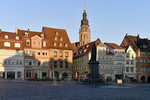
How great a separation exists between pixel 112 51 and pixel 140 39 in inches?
598

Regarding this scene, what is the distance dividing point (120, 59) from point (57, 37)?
22.5m

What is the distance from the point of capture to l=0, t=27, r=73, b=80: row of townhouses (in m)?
61.0

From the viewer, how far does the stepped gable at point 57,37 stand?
6875 cm

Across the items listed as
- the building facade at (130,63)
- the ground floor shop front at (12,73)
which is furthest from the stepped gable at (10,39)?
the building facade at (130,63)

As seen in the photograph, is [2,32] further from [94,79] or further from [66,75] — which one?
[94,79]

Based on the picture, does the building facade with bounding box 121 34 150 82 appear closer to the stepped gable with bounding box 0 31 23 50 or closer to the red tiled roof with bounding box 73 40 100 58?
the red tiled roof with bounding box 73 40 100 58

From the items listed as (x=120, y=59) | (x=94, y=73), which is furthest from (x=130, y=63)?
(x=94, y=73)

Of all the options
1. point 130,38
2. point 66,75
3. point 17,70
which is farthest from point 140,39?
point 17,70

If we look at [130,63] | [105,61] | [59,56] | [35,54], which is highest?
[35,54]

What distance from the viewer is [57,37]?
232 feet

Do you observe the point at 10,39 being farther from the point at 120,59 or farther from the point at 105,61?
the point at 120,59

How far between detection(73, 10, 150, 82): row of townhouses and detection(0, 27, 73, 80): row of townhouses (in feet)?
23.7

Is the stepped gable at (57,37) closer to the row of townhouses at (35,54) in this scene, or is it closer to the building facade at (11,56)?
the row of townhouses at (35,54)

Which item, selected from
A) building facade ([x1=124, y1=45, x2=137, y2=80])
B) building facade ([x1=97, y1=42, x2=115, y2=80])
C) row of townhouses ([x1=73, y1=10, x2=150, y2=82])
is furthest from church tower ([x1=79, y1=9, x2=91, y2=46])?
building facade ([x1=97, y1=42, x2=115, y2=80])
